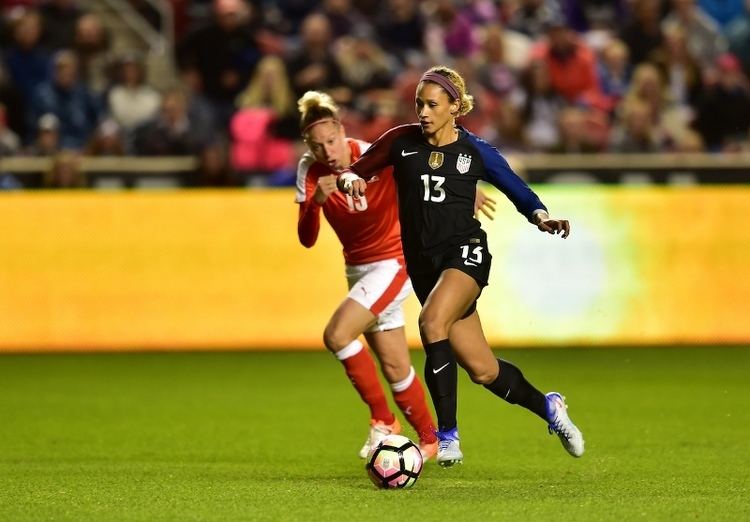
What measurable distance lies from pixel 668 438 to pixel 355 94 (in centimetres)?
861

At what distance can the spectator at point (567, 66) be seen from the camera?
688 inches

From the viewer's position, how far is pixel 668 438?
9258 mm

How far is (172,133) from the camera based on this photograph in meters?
16.4

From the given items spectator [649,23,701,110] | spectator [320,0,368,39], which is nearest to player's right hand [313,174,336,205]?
spectator [320,0,368,39]

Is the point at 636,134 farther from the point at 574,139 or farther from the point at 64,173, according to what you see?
the point at 64,173

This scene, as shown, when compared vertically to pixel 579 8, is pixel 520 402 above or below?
below

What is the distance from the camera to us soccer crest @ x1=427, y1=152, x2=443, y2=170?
25.6 feet

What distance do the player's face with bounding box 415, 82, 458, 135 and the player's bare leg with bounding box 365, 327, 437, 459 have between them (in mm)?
1550

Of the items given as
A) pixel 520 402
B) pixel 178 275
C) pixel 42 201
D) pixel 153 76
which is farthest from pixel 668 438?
pixel 153 76

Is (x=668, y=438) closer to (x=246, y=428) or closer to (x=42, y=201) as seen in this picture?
(x=246, y=428)

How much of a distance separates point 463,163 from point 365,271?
128 cm

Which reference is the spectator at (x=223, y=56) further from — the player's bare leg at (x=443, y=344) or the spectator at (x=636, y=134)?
the player's bare leg at (x=443, y=344)

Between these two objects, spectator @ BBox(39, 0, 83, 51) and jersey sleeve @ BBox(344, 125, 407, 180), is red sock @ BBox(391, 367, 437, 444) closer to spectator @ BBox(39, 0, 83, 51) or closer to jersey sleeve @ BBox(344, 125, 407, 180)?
jersey sleeve @ BBox(344, 125, 407, 180)

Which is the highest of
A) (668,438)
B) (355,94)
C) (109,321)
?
(355,94)
